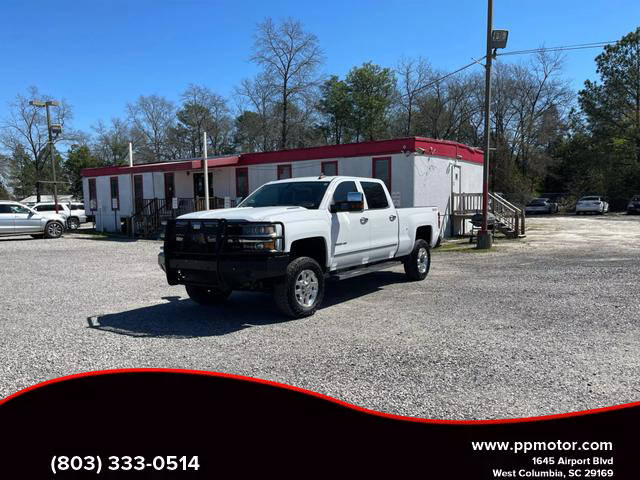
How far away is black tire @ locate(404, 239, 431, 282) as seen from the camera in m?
10.1

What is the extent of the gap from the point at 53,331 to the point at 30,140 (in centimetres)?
6201

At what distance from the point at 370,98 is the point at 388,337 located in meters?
47.2

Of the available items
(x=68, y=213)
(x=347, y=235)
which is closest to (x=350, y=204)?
(x=347, y=235)

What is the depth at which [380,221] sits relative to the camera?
882cm

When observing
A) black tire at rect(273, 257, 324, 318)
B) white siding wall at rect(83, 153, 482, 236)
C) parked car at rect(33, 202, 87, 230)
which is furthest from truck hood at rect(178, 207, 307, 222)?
parked car at rect(33, 202, 87, 230)

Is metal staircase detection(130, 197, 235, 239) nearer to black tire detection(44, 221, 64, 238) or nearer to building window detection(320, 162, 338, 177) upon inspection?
black tire detection(44, 221, 64, 238)

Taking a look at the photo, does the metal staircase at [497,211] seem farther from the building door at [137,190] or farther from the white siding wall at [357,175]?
the building door at [137,190]

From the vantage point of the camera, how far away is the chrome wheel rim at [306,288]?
23.3 ft

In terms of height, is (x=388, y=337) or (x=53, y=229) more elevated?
(x=53, y=229)

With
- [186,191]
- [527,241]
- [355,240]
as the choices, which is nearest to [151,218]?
[186,191]

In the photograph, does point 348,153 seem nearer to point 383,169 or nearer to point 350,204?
point 383,169

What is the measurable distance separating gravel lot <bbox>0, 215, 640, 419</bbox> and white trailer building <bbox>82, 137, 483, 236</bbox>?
825cm

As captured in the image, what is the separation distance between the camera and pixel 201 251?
690 cm

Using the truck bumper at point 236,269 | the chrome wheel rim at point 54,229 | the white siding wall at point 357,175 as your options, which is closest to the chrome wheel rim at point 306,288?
the truck bumper at point 236,269
